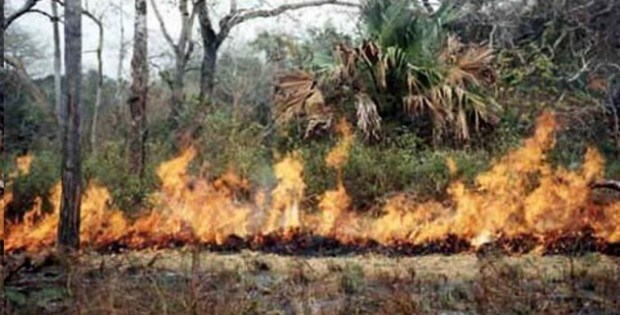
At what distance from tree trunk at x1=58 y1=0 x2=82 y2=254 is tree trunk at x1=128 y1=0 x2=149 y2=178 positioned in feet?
9.66

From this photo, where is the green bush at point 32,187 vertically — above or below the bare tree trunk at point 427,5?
below

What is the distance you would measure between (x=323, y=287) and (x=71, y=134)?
2.58 metres

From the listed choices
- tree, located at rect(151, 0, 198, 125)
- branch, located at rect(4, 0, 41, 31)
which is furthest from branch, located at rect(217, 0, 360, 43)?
branch, located at rect(4, 0, 41, 31)

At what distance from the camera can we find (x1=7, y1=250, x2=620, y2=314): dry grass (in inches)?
190

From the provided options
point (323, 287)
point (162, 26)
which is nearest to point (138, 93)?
point (323, 287)

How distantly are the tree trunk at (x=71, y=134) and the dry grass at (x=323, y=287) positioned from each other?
42 centimetres

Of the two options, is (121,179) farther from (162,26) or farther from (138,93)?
(162,26)

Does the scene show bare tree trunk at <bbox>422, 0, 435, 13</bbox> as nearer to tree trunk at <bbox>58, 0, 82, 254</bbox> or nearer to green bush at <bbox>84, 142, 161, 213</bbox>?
green bush at <bbox>84, 142, 161, 213</bbox>

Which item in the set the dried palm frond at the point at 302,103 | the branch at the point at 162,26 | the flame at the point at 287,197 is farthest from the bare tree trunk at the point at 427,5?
the branch at the point at 162,26

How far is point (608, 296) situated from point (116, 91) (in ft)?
63.1

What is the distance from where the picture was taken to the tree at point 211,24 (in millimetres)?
16578

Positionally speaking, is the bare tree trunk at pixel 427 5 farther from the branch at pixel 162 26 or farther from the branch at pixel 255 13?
the branch at pixel 162 26

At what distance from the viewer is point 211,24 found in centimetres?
1692

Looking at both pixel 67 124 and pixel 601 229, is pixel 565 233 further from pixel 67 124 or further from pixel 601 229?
pixel 67 124
